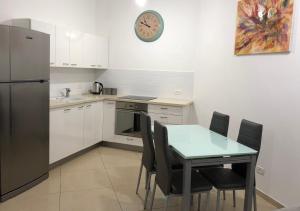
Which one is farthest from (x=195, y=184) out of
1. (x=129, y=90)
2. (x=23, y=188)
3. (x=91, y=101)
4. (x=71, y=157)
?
(x=129, y=90)

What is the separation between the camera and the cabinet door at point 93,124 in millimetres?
4602

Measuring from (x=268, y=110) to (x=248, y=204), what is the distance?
1164 mm

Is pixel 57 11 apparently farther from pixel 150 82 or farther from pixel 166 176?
pixel 166 176

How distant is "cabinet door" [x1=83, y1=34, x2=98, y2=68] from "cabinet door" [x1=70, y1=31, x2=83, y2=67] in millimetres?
117

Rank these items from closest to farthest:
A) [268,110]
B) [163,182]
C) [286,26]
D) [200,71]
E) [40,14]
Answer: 1. [163,182]
2. [286,26]
3. [268,110]
4. [40,14]
5. [200,71]

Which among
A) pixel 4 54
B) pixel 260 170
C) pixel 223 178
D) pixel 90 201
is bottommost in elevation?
pixel 90 201

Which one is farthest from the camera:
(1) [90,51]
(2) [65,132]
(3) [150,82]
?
(3) [150,82]

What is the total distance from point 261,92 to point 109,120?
8.75 ft

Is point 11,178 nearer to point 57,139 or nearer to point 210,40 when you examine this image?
point 57,139

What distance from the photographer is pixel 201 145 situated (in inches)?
102

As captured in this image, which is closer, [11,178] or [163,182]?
[163,182]

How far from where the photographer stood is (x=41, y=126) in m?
3.38

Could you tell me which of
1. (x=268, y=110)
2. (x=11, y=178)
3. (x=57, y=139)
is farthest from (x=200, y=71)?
(x=11, y=178)

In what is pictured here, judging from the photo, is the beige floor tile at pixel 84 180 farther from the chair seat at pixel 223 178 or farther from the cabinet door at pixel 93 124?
the chair seat at pixel 223 178
